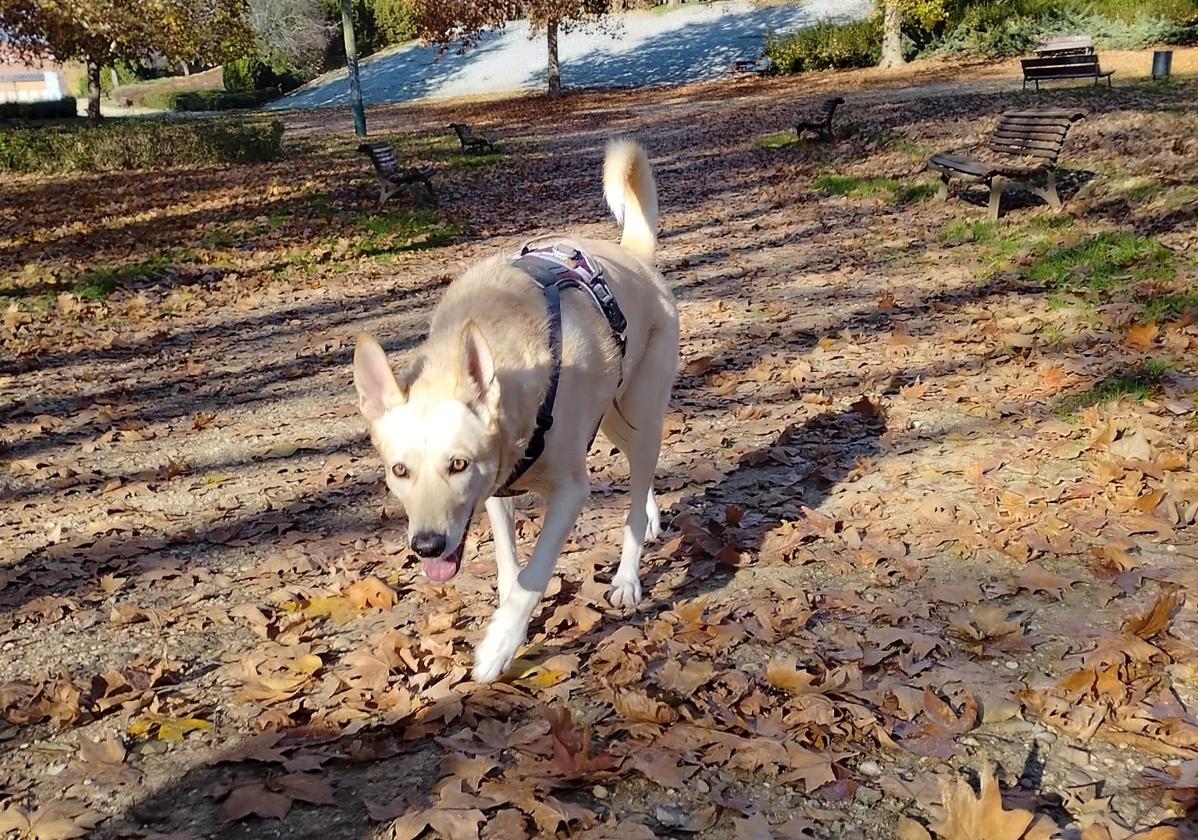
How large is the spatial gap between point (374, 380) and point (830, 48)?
41107mm

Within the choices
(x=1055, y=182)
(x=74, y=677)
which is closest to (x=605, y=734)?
(x=74, y=677)

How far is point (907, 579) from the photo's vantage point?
4.22 metres

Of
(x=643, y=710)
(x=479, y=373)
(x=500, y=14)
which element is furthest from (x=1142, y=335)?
(x=500, y=14)

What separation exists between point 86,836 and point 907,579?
10.9ft

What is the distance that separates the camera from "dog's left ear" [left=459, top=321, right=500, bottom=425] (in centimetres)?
307

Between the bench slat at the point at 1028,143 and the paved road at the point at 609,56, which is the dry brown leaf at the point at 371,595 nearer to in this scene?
the bench slat at the point at 1028,143

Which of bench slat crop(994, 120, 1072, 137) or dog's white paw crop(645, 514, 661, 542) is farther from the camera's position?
bench slat crop(994, 120, 1072, 137)

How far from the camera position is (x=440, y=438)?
3084 mm

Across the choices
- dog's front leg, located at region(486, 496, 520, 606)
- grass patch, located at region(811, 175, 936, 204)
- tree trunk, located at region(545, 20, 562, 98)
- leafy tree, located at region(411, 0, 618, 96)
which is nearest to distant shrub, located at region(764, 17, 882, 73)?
leafy tree, located at region(411, 0, 618, 96)

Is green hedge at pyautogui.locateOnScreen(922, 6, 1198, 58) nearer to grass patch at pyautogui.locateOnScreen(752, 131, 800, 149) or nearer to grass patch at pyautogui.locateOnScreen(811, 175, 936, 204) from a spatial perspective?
grass patch at pyautogui.locateOnScreen(752, 131, 800, 149)

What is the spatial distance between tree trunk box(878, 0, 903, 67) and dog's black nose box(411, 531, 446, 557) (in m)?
38.7

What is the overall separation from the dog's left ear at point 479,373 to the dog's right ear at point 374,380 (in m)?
0.24

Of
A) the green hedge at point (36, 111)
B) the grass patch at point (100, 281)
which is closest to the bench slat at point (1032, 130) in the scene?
the grass patch at point (100, 281)

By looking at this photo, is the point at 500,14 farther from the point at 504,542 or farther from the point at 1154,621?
the point at 1154,621
